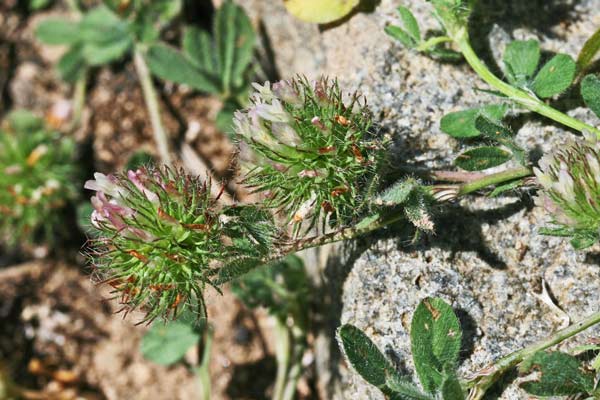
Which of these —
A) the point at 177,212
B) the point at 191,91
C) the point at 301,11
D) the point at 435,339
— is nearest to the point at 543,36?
the point at 301,11

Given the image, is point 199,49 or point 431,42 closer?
point 431,42

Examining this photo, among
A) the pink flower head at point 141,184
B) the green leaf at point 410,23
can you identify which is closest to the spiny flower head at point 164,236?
the pink flower head at point 141,184

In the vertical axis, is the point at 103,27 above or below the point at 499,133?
above

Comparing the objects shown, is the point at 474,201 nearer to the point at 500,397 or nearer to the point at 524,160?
the point at 524,160

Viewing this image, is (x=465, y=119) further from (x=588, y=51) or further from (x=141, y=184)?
(x=141, y=184)

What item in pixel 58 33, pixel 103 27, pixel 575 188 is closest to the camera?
pixel 575 188

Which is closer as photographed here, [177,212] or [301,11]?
[177,212]

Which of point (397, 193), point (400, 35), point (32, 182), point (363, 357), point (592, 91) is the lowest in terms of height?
point (363, 357)

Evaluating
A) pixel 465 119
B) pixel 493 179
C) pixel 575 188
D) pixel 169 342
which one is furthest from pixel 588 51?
pixel 169 342
